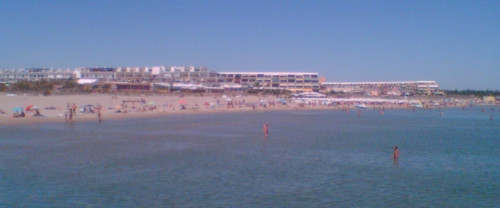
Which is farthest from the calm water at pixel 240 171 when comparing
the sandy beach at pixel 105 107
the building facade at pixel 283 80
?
the building facade at pixel 283 80

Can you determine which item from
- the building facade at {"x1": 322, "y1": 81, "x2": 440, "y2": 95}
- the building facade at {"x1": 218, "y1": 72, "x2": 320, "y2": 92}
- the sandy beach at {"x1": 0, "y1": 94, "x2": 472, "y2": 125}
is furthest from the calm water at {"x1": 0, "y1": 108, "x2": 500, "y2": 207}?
the building facade at {"x1": 322, "y1": 81, "x2": 440, "y2": 95}

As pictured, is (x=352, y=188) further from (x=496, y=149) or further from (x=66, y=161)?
(x=496, y=149)

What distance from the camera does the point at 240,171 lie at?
13.8 meters

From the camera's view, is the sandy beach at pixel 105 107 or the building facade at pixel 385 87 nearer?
the sandy beach at pixel 105 107

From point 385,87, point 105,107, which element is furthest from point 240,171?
point 385,87

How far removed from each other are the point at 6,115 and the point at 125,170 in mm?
19623

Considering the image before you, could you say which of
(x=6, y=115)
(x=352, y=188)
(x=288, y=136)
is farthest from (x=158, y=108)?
Answer: (x=352, y=188)

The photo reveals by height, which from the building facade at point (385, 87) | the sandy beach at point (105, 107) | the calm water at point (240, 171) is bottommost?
the calm water at point (240, 171)

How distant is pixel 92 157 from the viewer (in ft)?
52.4

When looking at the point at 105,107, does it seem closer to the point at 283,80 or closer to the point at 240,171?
the point at 240,171

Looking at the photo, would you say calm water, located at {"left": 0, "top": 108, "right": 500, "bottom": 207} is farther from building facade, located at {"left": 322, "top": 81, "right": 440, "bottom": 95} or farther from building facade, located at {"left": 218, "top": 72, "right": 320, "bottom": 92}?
building facade, located at {"left": 322, "top": 81, "right": 440, "bottom": 95}

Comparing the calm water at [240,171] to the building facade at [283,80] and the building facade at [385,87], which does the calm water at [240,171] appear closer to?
the building facade at [283,80]

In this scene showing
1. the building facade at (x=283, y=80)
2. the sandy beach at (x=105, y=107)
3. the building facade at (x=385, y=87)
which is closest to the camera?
the sandy beach at (x=105, y=107)

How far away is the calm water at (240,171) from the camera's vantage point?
10.7m
